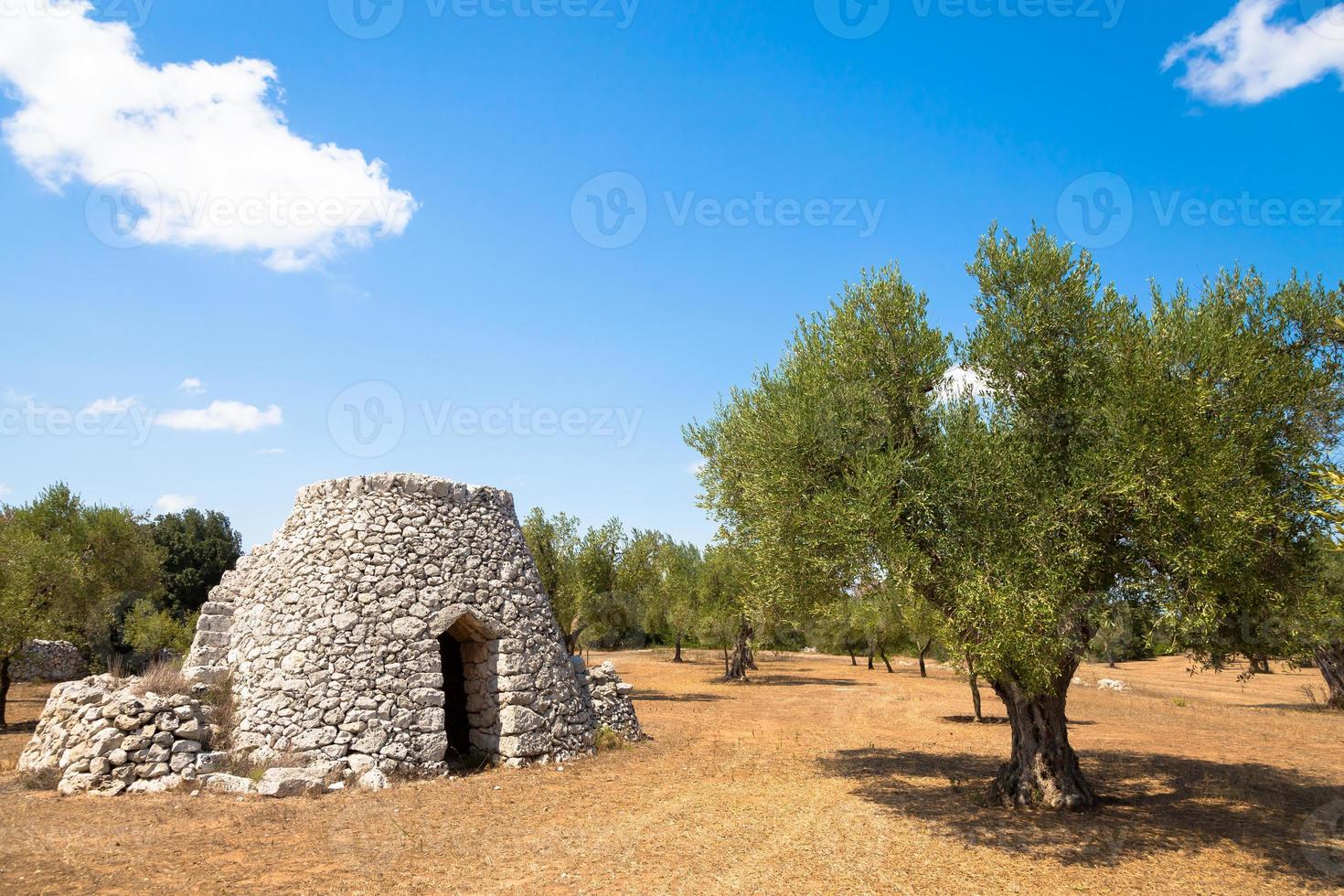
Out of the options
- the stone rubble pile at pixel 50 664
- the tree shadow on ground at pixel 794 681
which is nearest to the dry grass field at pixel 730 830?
the stone rubble pile at pixel 50 664

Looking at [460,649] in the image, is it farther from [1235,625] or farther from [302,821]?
[1235,625]

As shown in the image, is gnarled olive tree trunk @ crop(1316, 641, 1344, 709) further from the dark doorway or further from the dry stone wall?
the dark doorway

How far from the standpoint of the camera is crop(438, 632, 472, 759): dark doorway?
A: 17109 mm

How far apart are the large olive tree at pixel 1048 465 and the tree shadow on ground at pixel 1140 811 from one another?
2.81 ft

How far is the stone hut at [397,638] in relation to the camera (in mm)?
14047

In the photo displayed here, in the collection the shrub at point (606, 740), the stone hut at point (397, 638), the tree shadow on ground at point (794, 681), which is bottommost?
the tree shadow on ground at point (794, 681)

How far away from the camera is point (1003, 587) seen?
973 cm

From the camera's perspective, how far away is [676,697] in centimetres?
3056

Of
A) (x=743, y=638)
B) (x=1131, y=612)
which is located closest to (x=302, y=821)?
(x=1131, y=612)

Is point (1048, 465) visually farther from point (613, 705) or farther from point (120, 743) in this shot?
point (120, 743)

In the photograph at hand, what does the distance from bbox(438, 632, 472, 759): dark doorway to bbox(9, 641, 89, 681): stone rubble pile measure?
885 inches

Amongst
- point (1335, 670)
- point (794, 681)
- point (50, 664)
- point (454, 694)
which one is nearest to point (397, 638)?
point (454, 694)

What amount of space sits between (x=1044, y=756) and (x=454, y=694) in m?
12.8

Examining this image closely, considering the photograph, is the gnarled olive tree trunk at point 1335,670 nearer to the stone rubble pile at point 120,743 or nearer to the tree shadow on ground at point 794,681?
the tree shadow on ground at point 794,681
